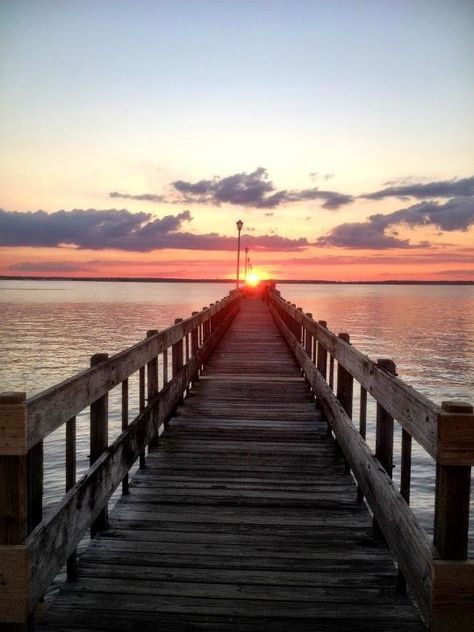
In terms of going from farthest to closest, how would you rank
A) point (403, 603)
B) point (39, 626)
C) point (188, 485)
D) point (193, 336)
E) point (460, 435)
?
point (193, 336)
point (188, 485)
point (403, 603)
point (39, 626)
point (460, 435)

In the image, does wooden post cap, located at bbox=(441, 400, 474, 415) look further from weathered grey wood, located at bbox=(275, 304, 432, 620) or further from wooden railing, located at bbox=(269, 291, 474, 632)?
weathered grey wood, located at bbox=(275, 304, 432, 620)

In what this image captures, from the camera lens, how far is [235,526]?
174 inches

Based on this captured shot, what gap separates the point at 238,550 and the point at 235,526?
0.41 meters

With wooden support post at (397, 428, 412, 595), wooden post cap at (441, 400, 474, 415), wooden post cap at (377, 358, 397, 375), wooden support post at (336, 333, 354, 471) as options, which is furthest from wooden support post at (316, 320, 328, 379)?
wooden post cap at (441, 400, 474, 415)

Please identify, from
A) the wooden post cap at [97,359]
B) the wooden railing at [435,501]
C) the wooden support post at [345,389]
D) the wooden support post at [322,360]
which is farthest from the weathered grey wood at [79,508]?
the wooden support post at [322,360]

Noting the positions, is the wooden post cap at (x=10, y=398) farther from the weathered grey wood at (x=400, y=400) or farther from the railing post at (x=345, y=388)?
the railing post at (x=345, y=388)

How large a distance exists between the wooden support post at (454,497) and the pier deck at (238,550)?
856 millimetres

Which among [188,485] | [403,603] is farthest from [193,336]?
[403,603]

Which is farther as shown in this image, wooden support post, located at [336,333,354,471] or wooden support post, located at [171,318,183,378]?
wooden support post, located at [171,318,183,378]

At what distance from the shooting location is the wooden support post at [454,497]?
8.34ft

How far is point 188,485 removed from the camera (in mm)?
5316

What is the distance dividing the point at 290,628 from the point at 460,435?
1514 millimetres

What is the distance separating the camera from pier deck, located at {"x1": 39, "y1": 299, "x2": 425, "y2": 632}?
3.20 m

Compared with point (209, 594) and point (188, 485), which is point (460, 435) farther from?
point (188, 485)
